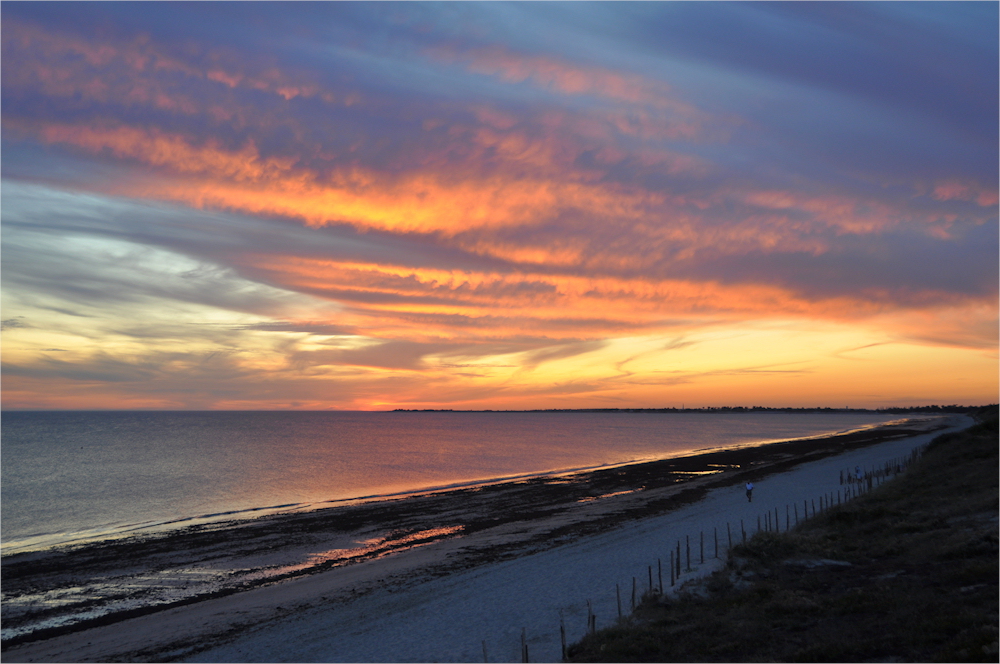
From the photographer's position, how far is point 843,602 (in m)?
17.3

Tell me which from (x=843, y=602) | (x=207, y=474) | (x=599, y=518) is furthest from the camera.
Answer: (x=207, y=474)

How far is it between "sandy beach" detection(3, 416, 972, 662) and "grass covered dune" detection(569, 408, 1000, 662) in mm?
2725

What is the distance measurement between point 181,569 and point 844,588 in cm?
3253

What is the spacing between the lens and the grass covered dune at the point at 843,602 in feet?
45.7

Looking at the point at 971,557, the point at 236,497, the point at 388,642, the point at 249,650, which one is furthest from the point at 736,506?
the point at 236,497

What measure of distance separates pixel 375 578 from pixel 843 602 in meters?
21.7

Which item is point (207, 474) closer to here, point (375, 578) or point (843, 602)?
point (375, 578)

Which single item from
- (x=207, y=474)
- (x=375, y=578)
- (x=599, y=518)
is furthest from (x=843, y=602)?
(x=207, y=474)

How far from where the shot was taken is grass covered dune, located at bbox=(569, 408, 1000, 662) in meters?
13.9

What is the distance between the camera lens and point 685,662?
49.4 feet

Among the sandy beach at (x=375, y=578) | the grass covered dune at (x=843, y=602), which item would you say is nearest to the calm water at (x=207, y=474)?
the sandy beach at (x=375, y=578)

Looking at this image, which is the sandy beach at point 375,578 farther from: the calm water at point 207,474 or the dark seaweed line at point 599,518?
the calm water at point 207,474

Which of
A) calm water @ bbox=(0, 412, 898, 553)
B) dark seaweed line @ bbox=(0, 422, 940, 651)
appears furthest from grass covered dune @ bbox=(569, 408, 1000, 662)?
calm water @ bbox=(0, 412, 898, 553)

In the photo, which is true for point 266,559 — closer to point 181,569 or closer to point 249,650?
point 181,569
